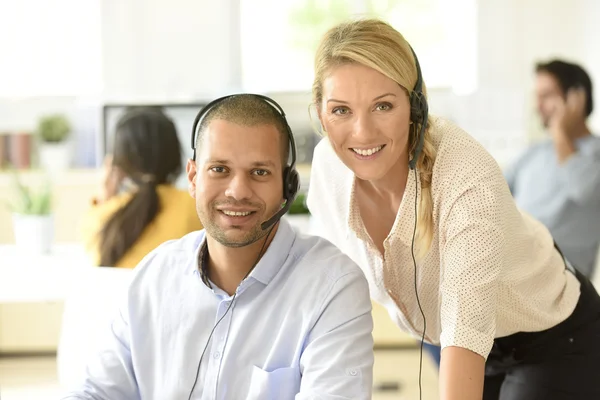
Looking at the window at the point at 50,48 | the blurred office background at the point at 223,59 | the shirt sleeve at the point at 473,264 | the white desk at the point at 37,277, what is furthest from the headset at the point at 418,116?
the window at the point at 50,48

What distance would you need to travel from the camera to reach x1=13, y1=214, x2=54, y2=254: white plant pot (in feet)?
10.4

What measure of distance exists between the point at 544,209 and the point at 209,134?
2.18 metres

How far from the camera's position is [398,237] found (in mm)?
1525

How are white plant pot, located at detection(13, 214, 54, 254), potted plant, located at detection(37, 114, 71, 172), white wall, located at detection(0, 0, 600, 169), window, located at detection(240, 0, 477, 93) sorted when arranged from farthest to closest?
window, located at detection(240, 0, 477, 93) → white wall, located at detection(0, 0, 600, 169) → potted plant, located at detection(37, 114, 71, 172) → white plant pot, located at detection(13, 214, 54, 254)

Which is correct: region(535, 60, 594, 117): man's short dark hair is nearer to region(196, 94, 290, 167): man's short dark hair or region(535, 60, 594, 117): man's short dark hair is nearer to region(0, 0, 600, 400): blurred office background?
region(0, 0, 600, 400): blurred office background

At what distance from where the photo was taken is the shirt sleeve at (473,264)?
134 cm

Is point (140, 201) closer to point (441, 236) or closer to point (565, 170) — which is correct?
point (441, 236)

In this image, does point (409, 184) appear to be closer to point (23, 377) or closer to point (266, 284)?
point (266, 284)

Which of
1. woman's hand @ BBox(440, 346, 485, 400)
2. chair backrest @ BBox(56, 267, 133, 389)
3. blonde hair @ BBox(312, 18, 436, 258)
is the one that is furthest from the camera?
chair backrest @ BBox(56, 267, 133, 389)

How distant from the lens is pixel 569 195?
10.7 feet

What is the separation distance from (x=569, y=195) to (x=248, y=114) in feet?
7.04

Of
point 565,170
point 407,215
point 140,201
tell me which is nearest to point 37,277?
point 140,201

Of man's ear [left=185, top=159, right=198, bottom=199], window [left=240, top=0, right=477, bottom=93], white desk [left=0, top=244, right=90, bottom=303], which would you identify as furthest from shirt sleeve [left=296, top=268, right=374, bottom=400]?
window [left=240, top=0, right=477, bottom=93]

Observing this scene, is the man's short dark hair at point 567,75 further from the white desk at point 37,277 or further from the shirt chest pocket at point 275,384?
the shirt chest pocket at point 275,384
